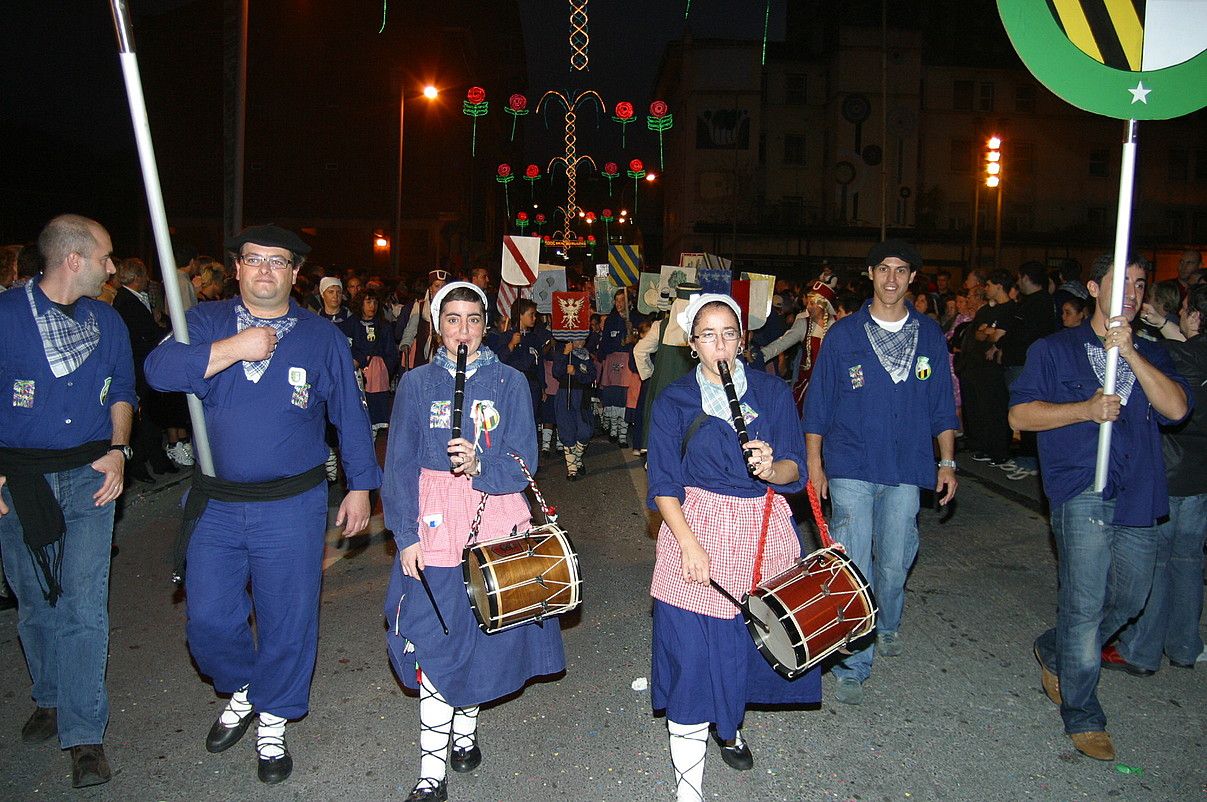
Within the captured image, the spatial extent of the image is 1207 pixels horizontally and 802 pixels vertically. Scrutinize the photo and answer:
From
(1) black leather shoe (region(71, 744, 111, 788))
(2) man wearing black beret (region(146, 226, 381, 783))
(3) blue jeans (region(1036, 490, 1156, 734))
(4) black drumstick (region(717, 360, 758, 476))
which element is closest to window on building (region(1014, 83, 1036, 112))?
(3) blue jeans (region(1036, 490, 1156, 734))

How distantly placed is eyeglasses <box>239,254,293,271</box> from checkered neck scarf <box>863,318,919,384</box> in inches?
123

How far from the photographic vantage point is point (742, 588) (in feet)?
12.2

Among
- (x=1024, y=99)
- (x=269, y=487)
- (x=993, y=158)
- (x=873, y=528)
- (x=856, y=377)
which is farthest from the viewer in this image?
(x=1024, y=99)

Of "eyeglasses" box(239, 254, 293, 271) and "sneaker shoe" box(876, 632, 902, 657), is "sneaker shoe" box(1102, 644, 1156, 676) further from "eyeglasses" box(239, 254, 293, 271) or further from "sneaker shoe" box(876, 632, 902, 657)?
"eyeglasses" box(239, 254, 293, 271)

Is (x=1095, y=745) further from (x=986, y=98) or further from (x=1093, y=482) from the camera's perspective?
(x=986, y=98)

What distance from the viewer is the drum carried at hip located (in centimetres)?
346

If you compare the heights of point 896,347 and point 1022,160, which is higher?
point 1022,160

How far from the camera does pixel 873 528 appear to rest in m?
5.12

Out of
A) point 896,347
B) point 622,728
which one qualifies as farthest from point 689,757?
point 896,347

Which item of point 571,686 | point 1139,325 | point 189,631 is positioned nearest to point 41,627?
point 189,631

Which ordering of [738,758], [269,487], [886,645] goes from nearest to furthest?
[269,487], [738,758], [886,645]

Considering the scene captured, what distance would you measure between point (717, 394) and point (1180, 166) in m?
53.1

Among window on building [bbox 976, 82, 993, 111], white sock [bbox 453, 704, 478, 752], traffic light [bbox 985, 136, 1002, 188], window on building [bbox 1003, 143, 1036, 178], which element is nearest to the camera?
white sock [bbox 453, 704, 478, 752]

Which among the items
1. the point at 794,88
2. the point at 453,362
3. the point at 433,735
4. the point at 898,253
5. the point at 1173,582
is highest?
the point at 794,88
